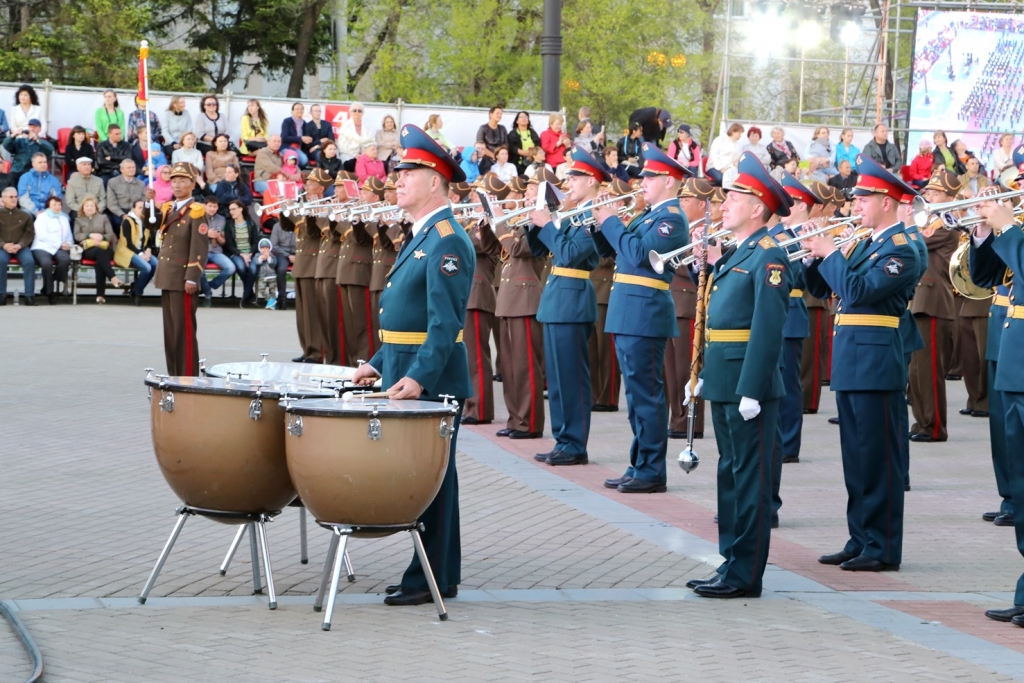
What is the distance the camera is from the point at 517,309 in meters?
12.0

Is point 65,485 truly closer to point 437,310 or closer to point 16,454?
point 16,454

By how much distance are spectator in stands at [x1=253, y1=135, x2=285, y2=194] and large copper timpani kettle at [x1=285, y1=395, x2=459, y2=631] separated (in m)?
17.6

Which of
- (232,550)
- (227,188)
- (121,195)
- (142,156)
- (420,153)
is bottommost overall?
(232,550)

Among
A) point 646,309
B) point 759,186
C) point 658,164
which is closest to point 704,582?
point 759,186

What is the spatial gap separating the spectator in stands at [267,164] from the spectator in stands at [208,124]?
81cm

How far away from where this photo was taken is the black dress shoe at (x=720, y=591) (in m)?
7.13

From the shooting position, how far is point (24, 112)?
22484mm

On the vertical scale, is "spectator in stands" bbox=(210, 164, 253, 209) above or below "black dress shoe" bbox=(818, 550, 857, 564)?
above

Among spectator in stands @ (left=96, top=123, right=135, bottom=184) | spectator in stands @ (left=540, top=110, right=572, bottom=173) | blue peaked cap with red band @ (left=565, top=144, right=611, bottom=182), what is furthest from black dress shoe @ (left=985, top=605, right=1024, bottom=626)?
spectator in stands @ (left=96, top=123, right=135, bottom=184)

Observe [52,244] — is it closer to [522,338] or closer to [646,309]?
[522,338]

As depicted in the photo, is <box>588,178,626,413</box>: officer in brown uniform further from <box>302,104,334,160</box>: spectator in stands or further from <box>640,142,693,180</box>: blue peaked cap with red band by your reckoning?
<box>302,104,334,160</box>: spectator in stands

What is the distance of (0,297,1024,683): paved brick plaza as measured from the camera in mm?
5914

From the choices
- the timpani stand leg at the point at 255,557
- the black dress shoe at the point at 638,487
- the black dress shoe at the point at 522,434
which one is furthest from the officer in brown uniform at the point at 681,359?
the timpani stand leg at the point at 255,557

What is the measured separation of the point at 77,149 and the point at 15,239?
2.14 m
